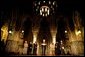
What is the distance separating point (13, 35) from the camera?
22.9 metres

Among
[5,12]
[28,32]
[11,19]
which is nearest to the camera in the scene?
[5,12]

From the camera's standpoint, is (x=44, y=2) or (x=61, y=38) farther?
(x=44, y=2)

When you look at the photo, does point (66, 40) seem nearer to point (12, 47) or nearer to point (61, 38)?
point (61, 38)

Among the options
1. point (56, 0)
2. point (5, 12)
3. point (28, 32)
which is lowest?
point (28, 32)

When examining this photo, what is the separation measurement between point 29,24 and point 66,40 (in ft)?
15.6

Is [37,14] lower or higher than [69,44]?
higher

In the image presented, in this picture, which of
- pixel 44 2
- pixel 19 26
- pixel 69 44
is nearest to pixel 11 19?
pixel 19 26

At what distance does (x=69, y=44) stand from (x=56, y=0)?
505 cm

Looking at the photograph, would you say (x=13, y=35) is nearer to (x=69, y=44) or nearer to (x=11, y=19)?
(x=11, y=19)

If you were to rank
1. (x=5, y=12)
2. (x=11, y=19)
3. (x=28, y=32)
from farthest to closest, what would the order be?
(x=28, y=32)
(x=11, y=19)
(x=5, y=12)

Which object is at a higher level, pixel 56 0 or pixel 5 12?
pixel 56 0

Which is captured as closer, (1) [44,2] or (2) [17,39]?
(2) [17,39]

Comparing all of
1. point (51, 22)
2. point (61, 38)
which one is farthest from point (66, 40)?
point (51, 22)

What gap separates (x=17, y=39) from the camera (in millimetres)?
23422
